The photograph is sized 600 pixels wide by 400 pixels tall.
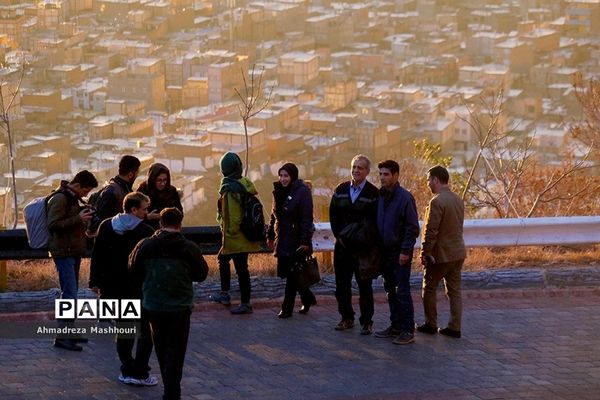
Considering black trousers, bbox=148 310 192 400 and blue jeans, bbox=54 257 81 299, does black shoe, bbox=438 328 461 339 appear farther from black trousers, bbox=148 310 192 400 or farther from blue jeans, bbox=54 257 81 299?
blue jeans, bbox=54 257 81 299

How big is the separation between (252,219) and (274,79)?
2711 inches

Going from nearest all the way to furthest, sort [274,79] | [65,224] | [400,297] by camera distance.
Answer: [65,224], [400,297], [274,79]

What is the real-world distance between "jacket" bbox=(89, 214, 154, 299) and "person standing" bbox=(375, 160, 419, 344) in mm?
1806

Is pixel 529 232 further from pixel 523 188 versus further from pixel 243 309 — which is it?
pixel 523 188

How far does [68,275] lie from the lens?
9.00 m

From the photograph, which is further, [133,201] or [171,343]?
[133,201]

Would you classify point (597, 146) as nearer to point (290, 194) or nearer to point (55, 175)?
point (290, 194)

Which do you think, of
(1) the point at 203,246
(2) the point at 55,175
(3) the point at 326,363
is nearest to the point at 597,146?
(1) the point at 203,246

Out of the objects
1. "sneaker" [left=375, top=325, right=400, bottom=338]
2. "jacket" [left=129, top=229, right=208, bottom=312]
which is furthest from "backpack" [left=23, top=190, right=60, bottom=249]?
"sneaker" [left=375, top=325, right=400, bottom=338]

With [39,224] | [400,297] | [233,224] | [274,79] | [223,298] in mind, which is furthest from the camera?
[274,79]

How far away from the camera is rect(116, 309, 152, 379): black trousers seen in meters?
8.02

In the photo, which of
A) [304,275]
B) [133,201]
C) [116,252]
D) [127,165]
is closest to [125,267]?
[116,252]

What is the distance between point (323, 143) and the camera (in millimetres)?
54312

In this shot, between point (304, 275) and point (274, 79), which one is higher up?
point (274, 79)
